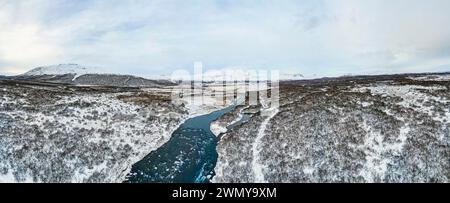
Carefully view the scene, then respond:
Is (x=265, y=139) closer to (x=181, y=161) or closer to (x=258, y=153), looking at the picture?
(x=258, y=153)

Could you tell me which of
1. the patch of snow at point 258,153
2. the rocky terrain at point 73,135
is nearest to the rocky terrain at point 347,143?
the patch of snow at point 258,153

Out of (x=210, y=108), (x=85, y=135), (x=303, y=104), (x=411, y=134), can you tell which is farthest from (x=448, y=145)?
(x=210, y=108)

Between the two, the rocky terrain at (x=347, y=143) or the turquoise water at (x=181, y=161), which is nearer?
the rocky terrain at (x=347, y=143)

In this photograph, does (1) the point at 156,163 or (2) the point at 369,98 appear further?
(2) the point at 369,98

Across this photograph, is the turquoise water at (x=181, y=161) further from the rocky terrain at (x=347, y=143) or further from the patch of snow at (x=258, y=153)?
the patch of snow at (x=258, y=153)

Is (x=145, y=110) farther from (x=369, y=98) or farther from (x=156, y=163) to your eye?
(x=369, y=98)
